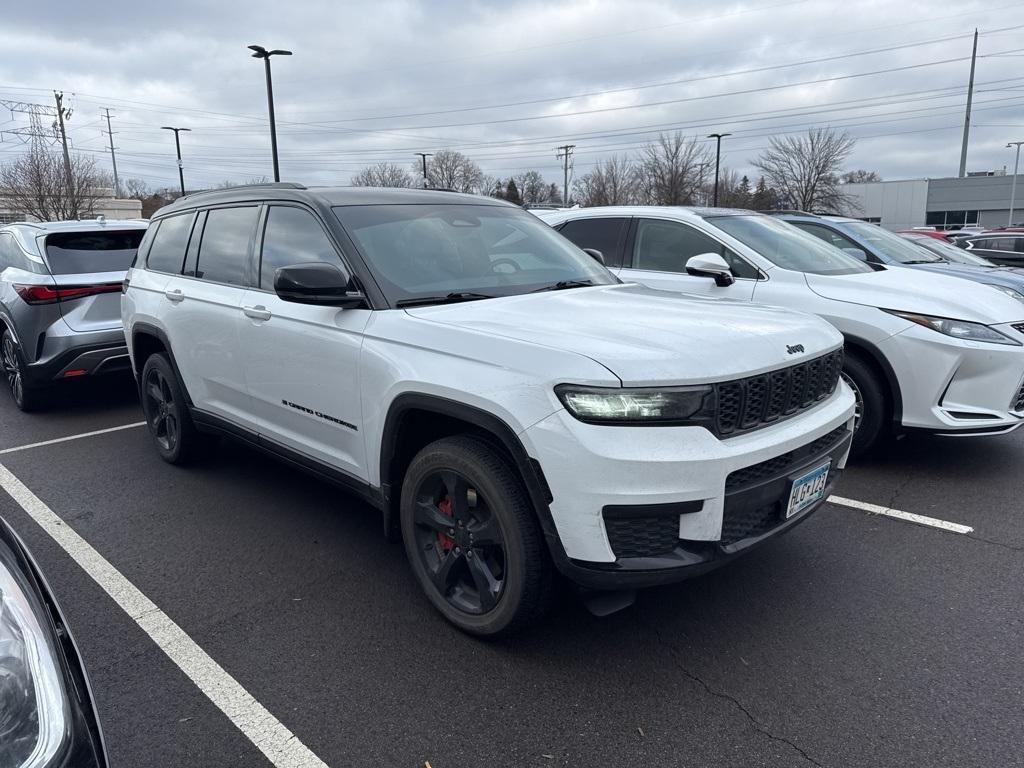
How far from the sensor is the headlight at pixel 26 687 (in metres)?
1.30

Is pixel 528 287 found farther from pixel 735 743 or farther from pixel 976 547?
pixel 976 547

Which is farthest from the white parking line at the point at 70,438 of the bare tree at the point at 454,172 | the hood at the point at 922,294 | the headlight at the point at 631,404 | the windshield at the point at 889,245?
the bare tree at the point at 454,172

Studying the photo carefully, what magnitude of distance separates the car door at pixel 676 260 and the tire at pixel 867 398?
3.17ft

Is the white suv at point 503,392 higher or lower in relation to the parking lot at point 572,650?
higher

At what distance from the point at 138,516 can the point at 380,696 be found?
8.13 feet

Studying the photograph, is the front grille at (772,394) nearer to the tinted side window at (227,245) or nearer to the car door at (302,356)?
the car door at (302,356)

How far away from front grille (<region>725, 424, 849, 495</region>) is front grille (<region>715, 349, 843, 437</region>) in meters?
0.14

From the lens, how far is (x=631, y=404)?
250cm

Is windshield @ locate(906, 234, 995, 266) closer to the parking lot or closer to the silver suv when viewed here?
the parking lot

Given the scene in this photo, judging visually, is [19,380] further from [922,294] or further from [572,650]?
[922,294]

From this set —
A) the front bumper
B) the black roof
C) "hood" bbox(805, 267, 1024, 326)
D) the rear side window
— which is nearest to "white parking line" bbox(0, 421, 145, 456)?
the rear side window

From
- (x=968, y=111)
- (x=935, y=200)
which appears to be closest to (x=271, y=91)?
(x=968, y=111)

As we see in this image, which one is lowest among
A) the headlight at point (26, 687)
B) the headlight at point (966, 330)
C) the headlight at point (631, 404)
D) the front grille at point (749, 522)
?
the front grille at point (749, 522)

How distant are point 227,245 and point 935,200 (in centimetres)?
8136
